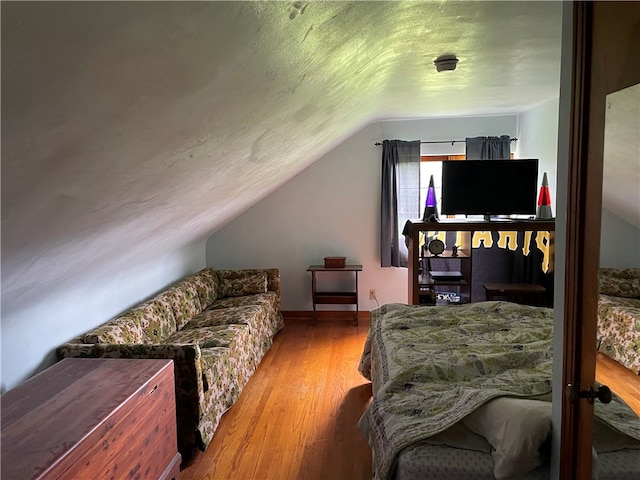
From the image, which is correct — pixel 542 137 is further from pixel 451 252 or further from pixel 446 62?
pixel 446 62

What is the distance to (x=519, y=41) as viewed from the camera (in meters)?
2.24

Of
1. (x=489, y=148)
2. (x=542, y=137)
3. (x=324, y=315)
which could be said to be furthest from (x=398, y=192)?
(x=324, y=315)

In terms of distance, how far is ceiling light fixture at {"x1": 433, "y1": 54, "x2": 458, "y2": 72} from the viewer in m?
2.45

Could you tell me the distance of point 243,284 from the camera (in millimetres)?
4414

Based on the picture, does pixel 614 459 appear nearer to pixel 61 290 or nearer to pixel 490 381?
pixel 490 381

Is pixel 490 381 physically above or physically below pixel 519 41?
below

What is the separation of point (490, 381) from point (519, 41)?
1.71 m

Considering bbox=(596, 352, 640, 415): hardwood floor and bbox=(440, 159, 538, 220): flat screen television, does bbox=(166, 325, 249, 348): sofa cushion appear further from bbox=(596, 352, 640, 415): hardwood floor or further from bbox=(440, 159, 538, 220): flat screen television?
Answer: bbox=(596, 352, 640, 415): hardwood floor

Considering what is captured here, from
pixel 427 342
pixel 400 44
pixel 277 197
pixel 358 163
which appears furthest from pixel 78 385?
pixel 358 163

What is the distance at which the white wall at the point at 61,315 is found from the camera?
2047 millimetres

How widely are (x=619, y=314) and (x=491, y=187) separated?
2600mm

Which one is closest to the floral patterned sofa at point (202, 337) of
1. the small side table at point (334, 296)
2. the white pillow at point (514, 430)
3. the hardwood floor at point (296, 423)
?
the hardwood floor at point (296, 423)

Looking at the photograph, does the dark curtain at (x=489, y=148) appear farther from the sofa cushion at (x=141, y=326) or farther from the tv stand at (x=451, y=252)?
the sofa cushion at (x=141, y=326)

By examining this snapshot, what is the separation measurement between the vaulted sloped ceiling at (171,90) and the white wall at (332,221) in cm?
184
